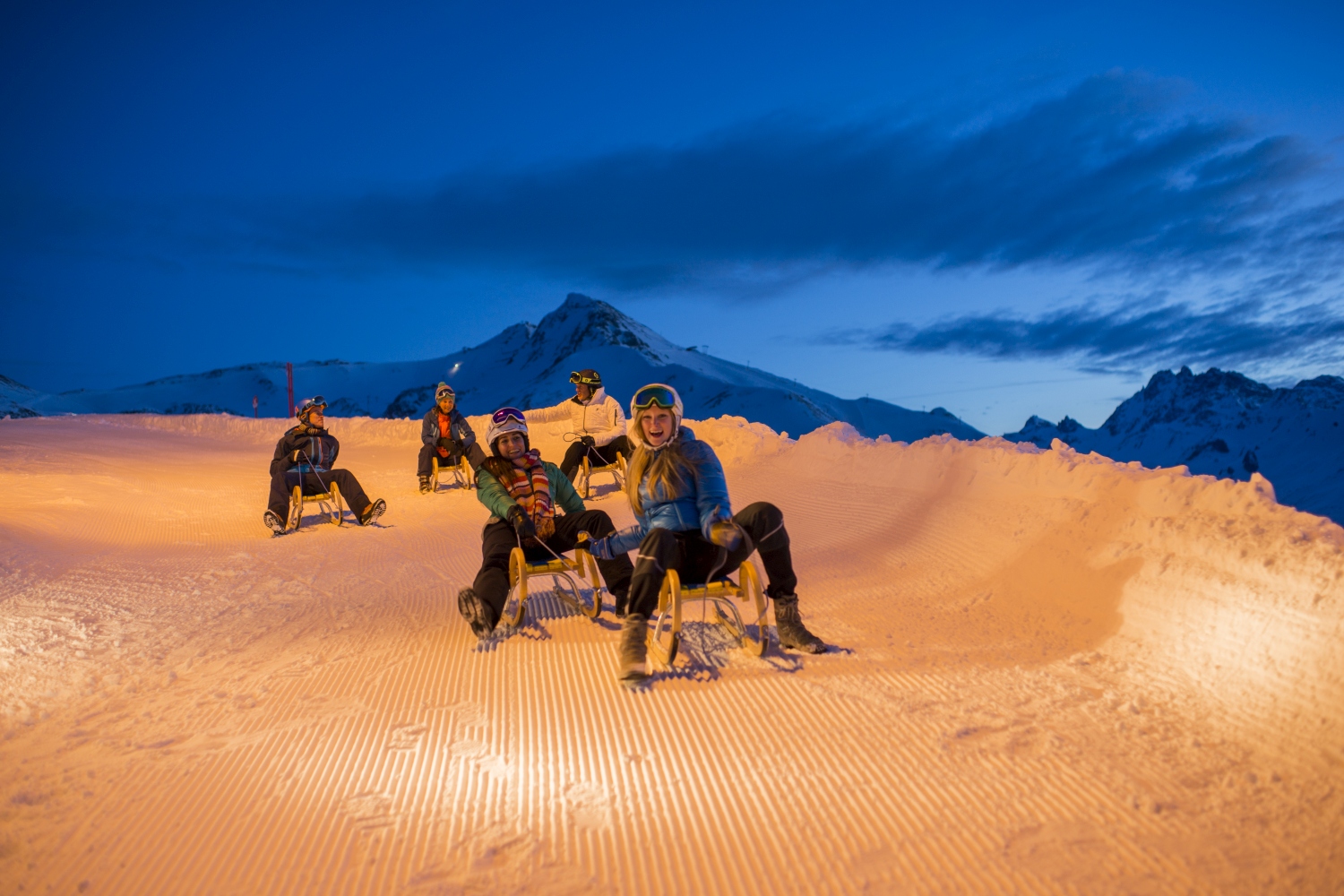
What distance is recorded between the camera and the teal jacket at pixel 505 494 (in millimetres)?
5281

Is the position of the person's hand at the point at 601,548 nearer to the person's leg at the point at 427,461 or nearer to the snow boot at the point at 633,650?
the snow boot at the point at 633,650

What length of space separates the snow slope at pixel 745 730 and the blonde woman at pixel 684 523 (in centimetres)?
39

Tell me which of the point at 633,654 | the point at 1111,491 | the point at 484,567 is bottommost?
the point at 633,654

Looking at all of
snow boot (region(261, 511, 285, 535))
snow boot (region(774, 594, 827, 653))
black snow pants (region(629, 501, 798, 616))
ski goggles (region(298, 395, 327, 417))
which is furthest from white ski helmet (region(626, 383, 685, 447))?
ski goggles (region(298, 395, 327, 417))

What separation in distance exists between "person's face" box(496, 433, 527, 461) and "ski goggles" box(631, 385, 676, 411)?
117 cm

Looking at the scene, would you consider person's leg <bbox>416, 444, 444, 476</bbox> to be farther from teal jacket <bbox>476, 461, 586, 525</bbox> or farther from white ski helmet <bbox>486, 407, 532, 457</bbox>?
white ski helmet <bbox>486, 407, 532, 457</bbox>

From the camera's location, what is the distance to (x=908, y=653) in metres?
4.53

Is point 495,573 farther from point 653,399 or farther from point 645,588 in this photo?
point 653,399

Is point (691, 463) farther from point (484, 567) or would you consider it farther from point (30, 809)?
point (30, 809)

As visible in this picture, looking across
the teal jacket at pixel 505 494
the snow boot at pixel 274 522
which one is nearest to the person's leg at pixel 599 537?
the teal jacket at pixel 505 494

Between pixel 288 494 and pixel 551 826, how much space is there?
28.0 feet

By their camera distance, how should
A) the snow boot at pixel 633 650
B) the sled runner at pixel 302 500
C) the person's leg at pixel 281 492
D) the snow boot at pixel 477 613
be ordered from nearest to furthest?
1. the snow boot at pixel 633 650
2. the snow boot at pixel 477 613
3. the person's leg at pixel 281 492
4. the sled runner at pixel 302 500

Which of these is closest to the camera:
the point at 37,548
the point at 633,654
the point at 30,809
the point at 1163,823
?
the point at 1163,823

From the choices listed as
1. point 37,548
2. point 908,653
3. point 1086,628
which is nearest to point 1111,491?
point 1086,628
